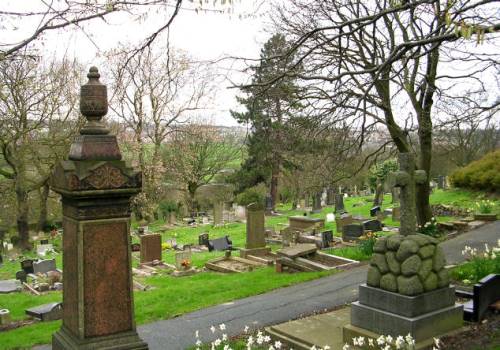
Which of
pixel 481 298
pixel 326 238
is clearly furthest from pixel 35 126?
pixel 481 298

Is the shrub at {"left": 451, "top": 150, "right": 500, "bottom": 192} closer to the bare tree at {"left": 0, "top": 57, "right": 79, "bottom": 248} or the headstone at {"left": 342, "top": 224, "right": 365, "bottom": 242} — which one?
the headstone at {"left": 342, "top": 224, "right": 365, "bottom": 242}

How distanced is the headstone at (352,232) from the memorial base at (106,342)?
47.6ft

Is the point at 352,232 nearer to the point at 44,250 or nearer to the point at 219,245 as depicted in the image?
the point at 219,245

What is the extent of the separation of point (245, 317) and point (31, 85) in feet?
57.7

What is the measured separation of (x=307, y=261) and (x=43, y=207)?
21190mm

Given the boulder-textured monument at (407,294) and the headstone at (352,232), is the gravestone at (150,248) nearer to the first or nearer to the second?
the headstone at (352,232)

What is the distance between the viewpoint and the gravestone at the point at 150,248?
59.5 feet

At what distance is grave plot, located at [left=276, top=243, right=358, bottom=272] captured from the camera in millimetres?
13531

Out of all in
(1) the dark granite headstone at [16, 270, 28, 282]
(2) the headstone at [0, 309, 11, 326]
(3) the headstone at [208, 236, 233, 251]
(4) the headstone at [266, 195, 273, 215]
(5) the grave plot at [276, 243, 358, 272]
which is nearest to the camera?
(2) the headstone at [0, 309, 11, 326]

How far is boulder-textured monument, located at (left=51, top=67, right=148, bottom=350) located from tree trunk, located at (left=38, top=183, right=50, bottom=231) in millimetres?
24847

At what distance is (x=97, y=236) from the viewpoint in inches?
196

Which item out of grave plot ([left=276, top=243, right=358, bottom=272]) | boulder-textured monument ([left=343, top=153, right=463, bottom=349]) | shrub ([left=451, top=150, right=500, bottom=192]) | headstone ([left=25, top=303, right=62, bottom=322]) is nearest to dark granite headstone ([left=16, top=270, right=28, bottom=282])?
headstone ([left=25, top=303, right=62, bottom=322])

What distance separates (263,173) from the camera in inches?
1548

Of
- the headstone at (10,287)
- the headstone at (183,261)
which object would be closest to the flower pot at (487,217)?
the headstone at (183,261)
